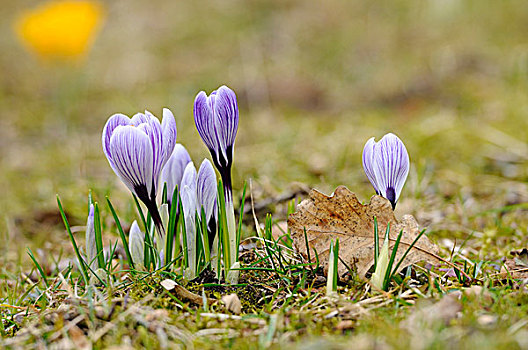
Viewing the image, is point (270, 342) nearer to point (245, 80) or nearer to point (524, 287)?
point (524, 287)

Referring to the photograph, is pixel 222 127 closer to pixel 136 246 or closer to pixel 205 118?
pixel 205 118

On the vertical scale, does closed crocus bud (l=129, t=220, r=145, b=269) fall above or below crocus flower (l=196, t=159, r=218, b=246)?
below

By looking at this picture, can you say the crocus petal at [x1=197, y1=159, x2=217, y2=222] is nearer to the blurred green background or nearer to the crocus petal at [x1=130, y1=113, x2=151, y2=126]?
the crocus petal at [x1=130, y1=113, x2=151, y2=126]

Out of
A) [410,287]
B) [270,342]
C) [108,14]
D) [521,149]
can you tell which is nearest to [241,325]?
[270,342]

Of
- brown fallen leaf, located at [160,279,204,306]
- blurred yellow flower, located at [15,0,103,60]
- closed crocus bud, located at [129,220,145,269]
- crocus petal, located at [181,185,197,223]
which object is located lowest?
brown fallen leaf, located at [160,279,204,306]

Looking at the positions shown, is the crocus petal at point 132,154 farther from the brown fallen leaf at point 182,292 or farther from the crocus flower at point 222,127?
the brown fallen leaf at point 182,292

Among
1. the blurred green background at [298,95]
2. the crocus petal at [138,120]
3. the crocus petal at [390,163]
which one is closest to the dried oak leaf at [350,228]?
the crocus petal at [390,163]

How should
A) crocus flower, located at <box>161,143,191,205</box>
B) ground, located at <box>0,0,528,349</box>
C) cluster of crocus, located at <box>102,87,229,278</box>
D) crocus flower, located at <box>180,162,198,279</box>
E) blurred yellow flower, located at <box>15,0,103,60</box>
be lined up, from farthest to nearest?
blurred yellow flower, located at <box>15,0,103,60</box>
crocus flower, located at <box>161,143,191,205</box>
crocus flower, located at <box>180,162,198,279</box>
cluster of crocus, located at <box>102,87,229,278</box>
ground, located at <box>0,0,528,349</box>

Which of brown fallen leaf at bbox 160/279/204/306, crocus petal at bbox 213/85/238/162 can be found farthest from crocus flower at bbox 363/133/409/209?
brown fallen leaf at bbox 160/279/204/306
